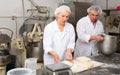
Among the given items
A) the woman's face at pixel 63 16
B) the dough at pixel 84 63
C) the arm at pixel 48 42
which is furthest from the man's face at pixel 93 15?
the dough at pixel 84 63

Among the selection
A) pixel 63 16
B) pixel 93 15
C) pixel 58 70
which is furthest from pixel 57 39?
pixel 58 70

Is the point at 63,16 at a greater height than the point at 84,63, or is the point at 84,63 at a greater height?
the point at 63,16

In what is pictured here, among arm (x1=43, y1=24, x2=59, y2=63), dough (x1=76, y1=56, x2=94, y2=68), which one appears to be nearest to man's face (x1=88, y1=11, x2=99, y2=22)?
arm (x1=43, y1=24, x2=59, y2=63)

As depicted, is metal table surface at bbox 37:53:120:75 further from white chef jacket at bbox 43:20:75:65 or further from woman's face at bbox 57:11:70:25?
woman's face at bbox 57:11:70:25

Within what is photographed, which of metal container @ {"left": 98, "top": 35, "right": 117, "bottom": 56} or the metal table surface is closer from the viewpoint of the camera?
the metal table surface

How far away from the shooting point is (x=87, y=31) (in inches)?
98.7

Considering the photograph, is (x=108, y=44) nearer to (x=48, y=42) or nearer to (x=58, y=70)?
(x=48, y=42)

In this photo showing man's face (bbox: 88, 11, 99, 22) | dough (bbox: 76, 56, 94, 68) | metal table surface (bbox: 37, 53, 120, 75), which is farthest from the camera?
man's face (bbox: 88, 11, 99, 22)

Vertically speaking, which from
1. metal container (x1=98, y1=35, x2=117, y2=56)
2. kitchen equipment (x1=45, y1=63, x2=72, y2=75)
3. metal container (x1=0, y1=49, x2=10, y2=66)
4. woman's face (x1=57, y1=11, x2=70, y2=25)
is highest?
woman's face (x1=57, y1=11, x2=70, y2=25)

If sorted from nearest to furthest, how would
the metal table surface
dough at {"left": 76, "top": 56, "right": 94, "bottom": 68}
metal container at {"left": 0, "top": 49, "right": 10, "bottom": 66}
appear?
the metal table surface → dough at {"left": 76, "top": 56, "right": 94, "bottom": 68} → metal container at {"left": 0, "top": 49, "right": 10, "bottom": 66}

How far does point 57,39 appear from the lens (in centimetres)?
215

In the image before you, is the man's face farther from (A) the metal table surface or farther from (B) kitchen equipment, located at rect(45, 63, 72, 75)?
(B) kitchen equipment, located at rect(45, 63, 72, 75)

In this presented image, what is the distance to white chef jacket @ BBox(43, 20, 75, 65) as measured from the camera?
6.94 ft

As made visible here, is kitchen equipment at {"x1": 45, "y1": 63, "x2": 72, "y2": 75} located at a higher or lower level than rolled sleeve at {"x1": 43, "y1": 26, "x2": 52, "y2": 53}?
lower
